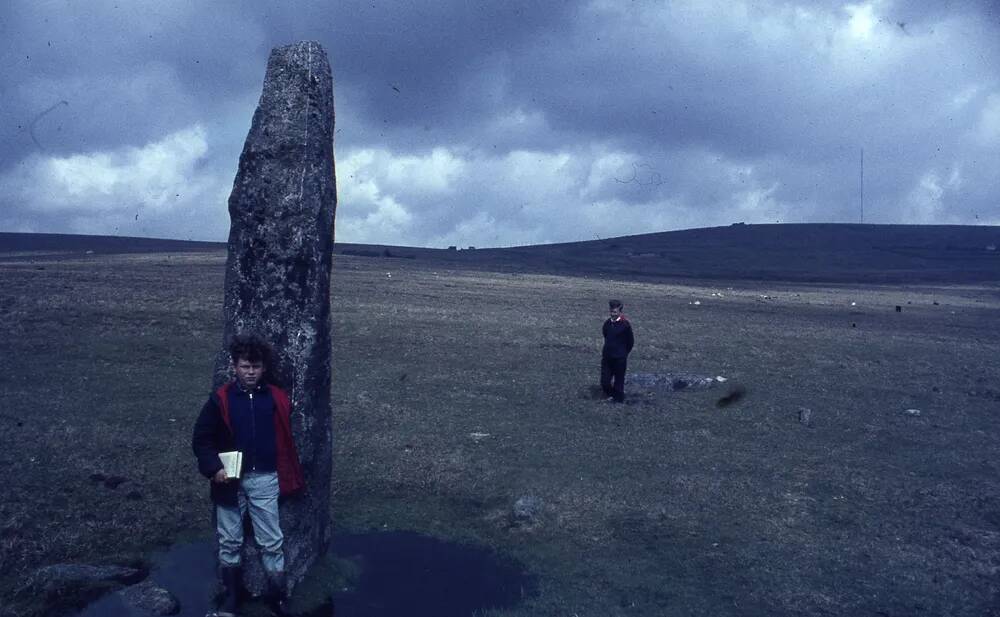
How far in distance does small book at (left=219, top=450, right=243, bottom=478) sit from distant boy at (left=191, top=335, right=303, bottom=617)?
49 mm

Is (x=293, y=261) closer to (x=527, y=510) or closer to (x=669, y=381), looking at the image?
(x=527, y=510)

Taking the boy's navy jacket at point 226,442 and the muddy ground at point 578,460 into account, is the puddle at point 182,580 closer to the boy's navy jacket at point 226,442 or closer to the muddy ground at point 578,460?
the muddy ground at point 578,460

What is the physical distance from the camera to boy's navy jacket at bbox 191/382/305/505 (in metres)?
6.84

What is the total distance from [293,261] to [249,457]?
197cm

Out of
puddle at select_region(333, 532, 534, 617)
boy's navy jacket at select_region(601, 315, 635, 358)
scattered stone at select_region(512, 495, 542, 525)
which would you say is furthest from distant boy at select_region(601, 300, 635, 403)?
puddle at select_region(333, 532, 534, 617)

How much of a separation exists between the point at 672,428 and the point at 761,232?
14156cm

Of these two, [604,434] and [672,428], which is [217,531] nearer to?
[604,434]

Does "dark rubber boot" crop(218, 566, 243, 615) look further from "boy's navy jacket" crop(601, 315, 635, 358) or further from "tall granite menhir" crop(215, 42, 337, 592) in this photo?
"boy's navy jacket" crop(601, 315, 635, 358)

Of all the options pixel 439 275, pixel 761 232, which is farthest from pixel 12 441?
pixel 761 232

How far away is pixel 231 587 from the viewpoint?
7.48 meters

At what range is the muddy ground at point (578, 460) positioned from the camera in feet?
28.0

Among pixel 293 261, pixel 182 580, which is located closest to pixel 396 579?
pixel 182 580

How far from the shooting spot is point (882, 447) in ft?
47.3

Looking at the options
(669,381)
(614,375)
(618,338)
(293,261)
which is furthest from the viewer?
(669,381)
